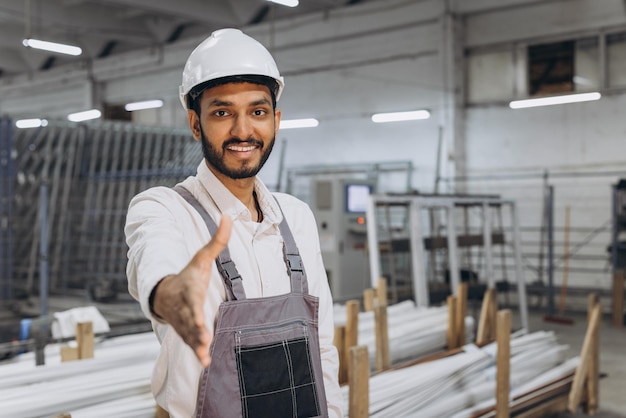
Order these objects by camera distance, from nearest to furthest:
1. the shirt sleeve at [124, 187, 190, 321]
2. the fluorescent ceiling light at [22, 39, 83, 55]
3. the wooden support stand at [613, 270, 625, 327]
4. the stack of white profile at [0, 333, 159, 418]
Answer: the shirt sleeve at [124, 187, 190, 321]
the stack of white profile at [0, 333, 159, 418]
the fluorescent ceiling light at [22, 39, 83, 55]
the wooden support stand at [613, 270, 625, 327]

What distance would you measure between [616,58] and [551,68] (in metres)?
0.86

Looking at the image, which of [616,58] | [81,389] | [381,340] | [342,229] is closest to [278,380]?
[81,389]

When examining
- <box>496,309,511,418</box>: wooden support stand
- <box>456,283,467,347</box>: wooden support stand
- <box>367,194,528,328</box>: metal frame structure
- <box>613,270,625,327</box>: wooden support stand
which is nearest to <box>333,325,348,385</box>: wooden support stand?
<box>496,309,511,418</box>: wooden support stand

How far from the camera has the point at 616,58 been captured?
344 inches

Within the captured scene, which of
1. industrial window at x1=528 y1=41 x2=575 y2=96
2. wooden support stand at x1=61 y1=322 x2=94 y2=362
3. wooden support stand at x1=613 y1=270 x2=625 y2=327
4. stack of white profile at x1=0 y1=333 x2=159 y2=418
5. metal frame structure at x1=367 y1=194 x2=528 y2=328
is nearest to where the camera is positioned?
stack of white profile at x1=0 y1=333 x2=159 y2=418

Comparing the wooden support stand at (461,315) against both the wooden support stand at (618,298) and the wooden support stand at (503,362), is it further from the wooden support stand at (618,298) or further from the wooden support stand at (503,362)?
the wooden support stand at (618,298)

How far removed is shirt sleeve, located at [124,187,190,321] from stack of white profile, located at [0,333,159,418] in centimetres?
123

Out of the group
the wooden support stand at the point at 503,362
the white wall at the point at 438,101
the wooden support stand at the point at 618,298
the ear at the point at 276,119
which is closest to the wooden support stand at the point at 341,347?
the wooden support stand at the point at 503,362

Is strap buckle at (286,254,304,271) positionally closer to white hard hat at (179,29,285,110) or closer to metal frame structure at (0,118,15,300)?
white hard hat at (179,29,285,110)

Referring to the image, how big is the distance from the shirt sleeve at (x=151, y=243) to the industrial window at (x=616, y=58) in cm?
872

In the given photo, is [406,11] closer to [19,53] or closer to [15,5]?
[15,5]

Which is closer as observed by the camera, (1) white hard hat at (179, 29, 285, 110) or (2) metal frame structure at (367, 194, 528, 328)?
(1) white hard hat at (179, 29, 285, 110)

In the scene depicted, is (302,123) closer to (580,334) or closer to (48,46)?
(48,46)

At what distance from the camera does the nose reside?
128 cm
